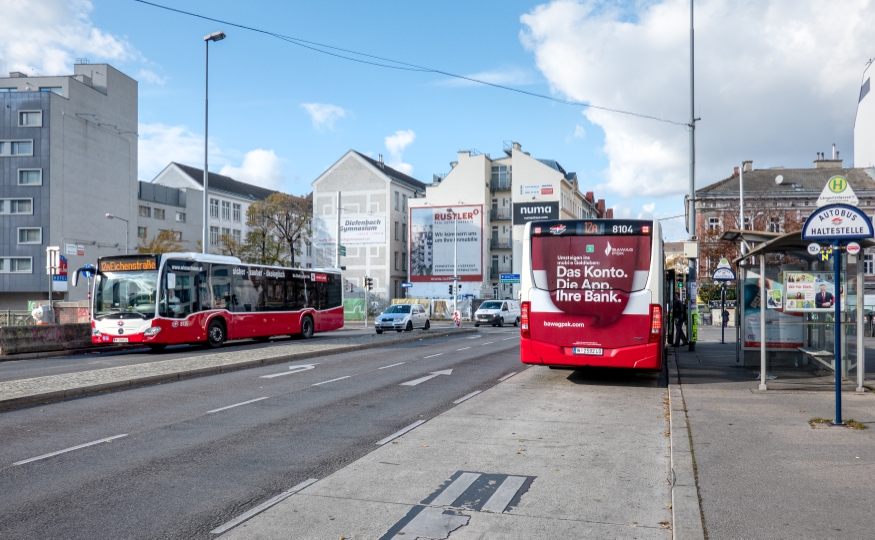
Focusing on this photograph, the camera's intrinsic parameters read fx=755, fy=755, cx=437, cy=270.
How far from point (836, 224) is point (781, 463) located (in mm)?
3689

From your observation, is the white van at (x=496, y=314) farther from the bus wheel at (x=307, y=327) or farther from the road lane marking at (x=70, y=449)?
the road lane marking at (x=70, y=449)

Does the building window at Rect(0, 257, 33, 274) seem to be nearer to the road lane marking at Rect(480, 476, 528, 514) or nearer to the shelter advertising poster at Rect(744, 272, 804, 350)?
the shelter advertising poster at Rect(744, 272, 804, 350)

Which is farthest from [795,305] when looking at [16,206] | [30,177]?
[16,206]

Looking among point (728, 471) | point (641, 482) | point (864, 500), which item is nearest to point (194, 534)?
point (641, 482)

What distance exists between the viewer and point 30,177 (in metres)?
59.8

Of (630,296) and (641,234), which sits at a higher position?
(641,234)

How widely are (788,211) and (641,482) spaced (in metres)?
63.8

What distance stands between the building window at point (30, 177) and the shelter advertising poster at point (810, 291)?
59825 mm

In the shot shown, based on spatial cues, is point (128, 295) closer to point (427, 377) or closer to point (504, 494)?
point (427, 377)

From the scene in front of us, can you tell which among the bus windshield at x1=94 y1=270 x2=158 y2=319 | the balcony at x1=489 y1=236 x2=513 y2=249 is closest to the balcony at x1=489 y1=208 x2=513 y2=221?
the balcony at x1=489 y1=236 x2=513 y2=249

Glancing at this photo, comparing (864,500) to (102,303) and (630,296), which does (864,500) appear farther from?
(102,303)

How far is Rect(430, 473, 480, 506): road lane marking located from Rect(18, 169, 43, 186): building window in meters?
61.9

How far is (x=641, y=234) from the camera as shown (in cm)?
1363

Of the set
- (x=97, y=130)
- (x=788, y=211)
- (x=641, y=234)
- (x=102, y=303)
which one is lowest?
(x=102, y=303)
